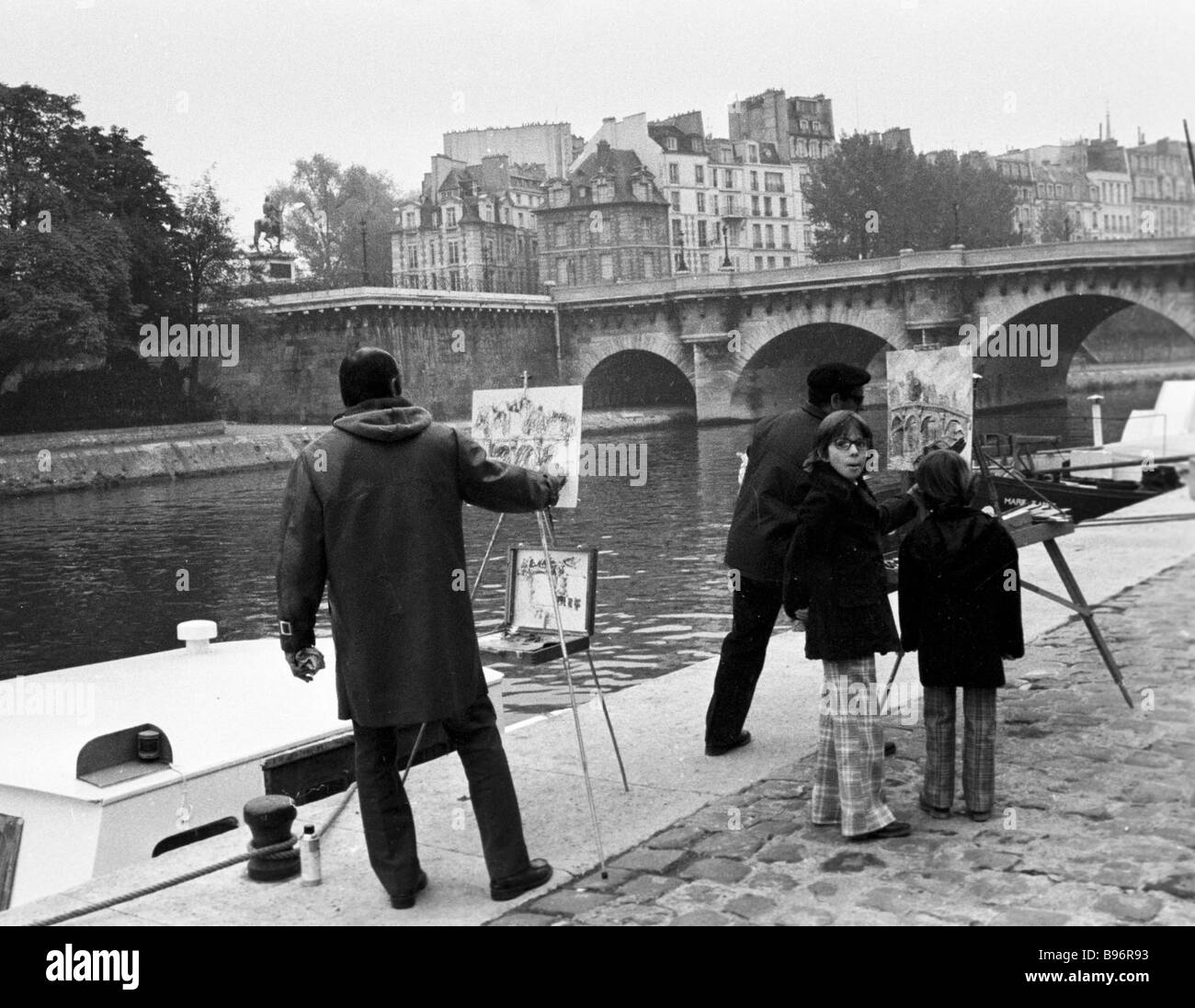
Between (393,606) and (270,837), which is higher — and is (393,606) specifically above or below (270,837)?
above

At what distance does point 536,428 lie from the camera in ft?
18.3

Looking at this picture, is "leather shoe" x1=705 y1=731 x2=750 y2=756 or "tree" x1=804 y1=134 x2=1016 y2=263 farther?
"tree" x1=804 y1=134 x2=1016 y2=263

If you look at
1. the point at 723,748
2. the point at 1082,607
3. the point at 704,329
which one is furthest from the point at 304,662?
the point at 704,329

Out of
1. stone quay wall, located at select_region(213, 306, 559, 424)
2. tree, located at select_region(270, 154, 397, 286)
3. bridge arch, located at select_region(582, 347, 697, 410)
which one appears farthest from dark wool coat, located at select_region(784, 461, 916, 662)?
tree, located at select_region(270, 154, 397, 286)

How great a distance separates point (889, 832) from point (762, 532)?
4.29 feet

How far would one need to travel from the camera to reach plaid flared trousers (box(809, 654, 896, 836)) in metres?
4.54

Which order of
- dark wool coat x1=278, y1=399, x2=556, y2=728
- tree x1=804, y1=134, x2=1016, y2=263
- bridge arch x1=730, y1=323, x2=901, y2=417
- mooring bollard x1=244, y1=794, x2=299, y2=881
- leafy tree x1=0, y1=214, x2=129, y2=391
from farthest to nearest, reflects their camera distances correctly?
bridge arch x1=730, y1=323, x2=901, y2=417, tree x1=804, y1=134, x2=1016, y2=263, leafy tree x1=0, y1=214, x2=129, y2=391, mooring bollard x1=244, y1=794, x2=299, y2=881, dark wool coat x1=278, y1=399, x2=556, y2=728

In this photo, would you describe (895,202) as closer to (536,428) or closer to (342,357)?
(342,357)

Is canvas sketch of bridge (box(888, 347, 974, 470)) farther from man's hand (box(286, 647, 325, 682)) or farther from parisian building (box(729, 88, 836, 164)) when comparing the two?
parisian building (box(729, 88, 836, 164))

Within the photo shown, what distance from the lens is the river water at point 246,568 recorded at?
14.4 m

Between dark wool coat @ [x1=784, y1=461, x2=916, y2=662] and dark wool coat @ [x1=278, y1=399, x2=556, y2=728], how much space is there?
1.18 metres

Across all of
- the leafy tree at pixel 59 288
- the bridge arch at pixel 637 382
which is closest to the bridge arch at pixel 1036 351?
the bridge arch at pixel 637 382

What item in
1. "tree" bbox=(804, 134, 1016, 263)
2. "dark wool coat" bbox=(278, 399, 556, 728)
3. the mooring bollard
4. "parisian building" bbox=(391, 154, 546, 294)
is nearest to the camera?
"dark wool coat" bbox=(278, 399, 556, 728)

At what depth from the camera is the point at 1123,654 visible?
7.09 m
